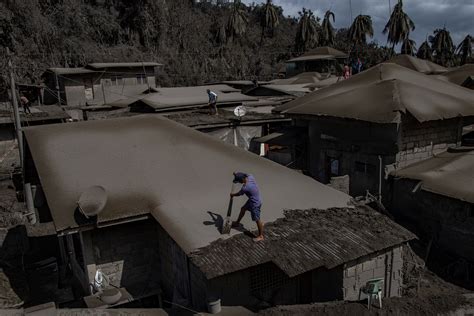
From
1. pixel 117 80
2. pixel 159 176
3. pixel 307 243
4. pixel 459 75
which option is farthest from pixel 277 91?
pixel 307 243

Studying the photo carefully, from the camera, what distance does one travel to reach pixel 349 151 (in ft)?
54.7

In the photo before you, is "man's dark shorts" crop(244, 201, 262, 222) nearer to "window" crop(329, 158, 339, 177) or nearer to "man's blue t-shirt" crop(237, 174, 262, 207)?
"man's blue t-shirt" crop(237, 174, 262, 207)

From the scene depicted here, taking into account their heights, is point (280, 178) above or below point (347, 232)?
above

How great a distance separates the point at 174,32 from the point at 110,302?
193ft

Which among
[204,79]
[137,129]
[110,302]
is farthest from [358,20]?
[110,302]

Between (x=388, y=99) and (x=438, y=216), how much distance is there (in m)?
4.68

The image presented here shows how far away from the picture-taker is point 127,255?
409 inches

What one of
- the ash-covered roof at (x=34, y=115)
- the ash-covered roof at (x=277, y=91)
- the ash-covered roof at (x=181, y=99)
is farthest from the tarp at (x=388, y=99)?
the ash-covered roof at (x=34, y=115)

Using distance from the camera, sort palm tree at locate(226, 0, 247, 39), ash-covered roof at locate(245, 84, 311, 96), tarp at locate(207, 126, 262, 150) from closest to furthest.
A: tarp at locate(207, 126, 262, 150)
ash-covered roof at locate(245, 84, 311, 96)
palm tree at locate(226, 0, 247, 39)

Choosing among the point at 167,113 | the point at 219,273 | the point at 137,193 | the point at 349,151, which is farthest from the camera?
the point at 167,113

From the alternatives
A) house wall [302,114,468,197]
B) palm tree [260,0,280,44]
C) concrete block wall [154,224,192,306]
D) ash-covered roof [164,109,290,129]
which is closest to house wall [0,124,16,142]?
ash-covered roof [164,109,290,129]

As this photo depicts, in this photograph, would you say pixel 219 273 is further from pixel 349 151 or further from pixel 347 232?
pixel 349 151

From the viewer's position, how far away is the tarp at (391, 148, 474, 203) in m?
12.6

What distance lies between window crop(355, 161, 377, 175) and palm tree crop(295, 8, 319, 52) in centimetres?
6011
